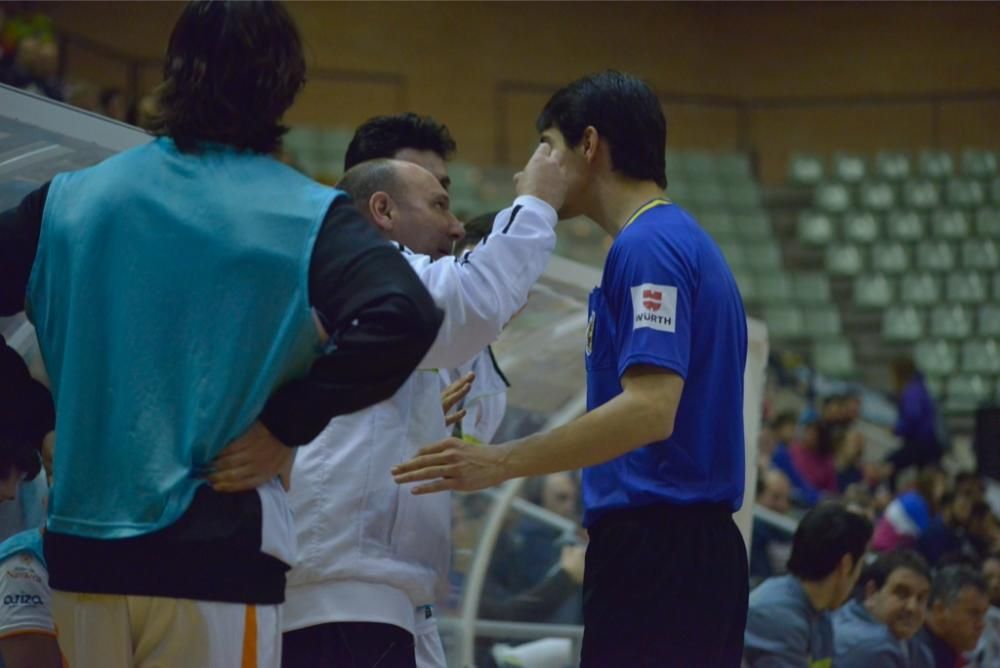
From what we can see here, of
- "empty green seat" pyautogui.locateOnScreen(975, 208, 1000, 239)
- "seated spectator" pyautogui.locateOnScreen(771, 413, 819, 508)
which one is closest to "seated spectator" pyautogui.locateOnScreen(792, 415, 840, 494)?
"seated spectator" pyautogui.locateOnScreen(771, 413, 819, 508)

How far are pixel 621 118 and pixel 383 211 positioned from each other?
0.61 m

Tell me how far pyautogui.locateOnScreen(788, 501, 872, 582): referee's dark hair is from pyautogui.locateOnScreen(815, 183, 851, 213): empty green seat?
12600mm

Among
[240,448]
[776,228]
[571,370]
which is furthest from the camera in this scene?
[776,228]

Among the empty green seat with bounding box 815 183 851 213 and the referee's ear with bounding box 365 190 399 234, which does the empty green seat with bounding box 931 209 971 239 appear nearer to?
the empty green seat with bounding box 815 183 851 213

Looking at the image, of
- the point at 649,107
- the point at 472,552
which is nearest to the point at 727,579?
the point at 649,107

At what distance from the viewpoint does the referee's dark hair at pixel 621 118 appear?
324 cm

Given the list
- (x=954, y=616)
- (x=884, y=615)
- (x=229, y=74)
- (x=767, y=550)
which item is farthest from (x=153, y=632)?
(x=767, y=550)

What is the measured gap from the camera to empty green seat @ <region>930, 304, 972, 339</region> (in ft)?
53.6

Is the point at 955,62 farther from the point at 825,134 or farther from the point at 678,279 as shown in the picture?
the point at 678,279

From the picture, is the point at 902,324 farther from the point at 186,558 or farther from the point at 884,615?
the point at 186,558

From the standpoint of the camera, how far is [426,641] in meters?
3.62

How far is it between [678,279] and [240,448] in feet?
3.49

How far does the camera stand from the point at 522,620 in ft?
21.9

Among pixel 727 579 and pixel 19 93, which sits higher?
pixel 19 93
